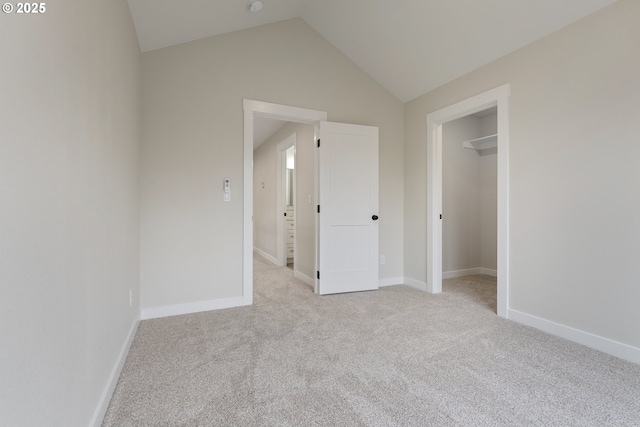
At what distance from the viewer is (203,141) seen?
2.91m

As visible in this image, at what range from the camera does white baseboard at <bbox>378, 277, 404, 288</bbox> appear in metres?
3.80

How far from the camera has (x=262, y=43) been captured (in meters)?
3.19

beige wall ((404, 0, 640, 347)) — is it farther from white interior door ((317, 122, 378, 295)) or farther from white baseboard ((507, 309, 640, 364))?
white interior door ((317, 122, 378, 295))

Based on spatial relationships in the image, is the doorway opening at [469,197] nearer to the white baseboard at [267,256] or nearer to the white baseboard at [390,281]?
the white baseboard at [390,281]

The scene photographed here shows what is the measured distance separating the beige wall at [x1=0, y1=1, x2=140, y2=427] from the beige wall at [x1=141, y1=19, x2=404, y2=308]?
3.36ft

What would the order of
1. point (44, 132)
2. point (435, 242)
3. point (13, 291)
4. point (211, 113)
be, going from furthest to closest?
point (435, 242) < point (211, 113) < point (44, 132) < point (13, 291)

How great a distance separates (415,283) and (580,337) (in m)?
1.73

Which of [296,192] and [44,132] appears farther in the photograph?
[296,192]

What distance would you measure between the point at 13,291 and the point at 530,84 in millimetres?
3390

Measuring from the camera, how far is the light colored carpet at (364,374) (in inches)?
54.4

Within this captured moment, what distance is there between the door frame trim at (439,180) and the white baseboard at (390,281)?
0.46 meters

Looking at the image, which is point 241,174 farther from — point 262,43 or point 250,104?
point 262,43

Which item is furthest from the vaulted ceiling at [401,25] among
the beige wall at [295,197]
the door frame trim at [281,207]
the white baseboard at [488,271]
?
the white baseboard at [488,271]

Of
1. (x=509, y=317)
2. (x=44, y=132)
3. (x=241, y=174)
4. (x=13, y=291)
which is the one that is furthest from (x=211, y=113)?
(x=509, y=317)
